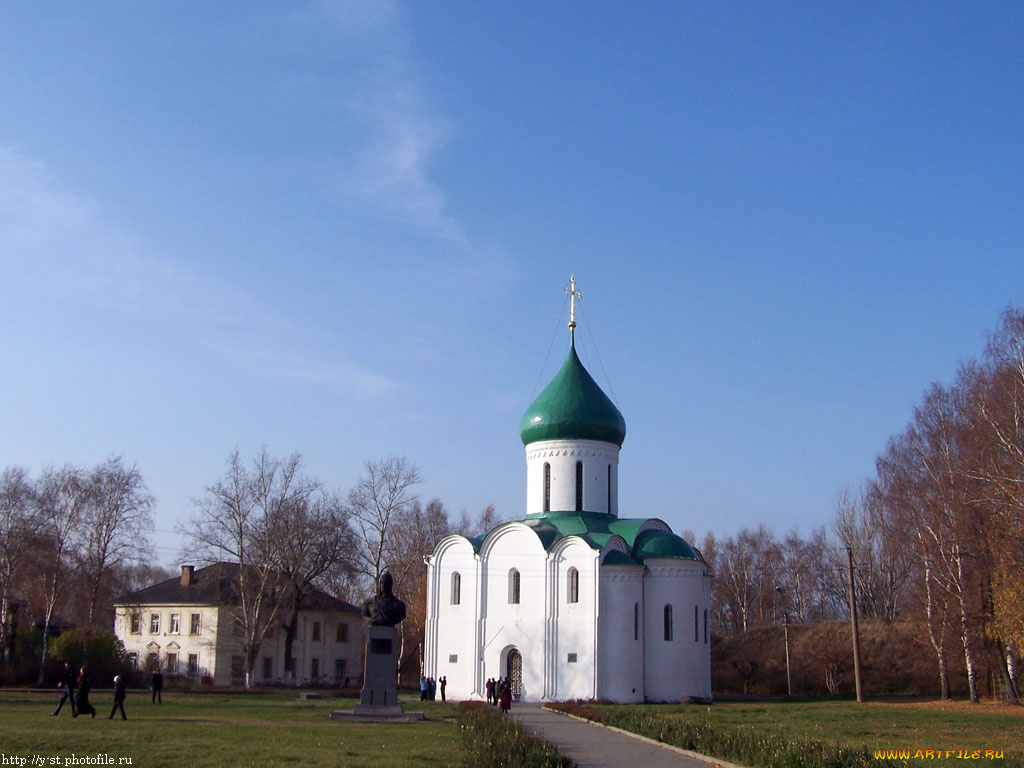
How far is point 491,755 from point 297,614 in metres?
35.3

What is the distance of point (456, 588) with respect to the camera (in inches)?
1452

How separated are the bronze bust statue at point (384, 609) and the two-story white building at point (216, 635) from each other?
2269 centimetres

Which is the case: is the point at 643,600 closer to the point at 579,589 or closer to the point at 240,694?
the point at 579,589

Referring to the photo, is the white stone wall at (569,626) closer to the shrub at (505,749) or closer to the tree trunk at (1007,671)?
the tree trunk at (1007,671)

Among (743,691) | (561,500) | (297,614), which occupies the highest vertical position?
(561,500)

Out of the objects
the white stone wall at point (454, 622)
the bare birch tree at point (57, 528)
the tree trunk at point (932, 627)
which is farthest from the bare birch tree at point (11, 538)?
the tree trunk at point (932, 627)

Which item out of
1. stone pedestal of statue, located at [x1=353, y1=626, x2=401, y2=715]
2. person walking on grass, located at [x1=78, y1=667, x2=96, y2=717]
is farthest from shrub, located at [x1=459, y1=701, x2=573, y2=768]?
person walking on grass, located at [x1=78, y1=667, x2=96, y2=717]

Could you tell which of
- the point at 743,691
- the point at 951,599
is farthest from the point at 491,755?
the point at 743,691

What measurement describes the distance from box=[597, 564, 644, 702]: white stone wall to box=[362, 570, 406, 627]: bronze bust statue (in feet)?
37.1

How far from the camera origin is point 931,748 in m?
16.9

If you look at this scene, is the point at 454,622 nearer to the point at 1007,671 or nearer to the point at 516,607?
the point at 516,607

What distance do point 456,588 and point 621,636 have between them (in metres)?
6.40

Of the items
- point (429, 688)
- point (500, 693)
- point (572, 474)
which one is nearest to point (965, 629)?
point (572, 474)

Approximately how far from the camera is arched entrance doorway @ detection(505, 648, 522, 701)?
115ft
